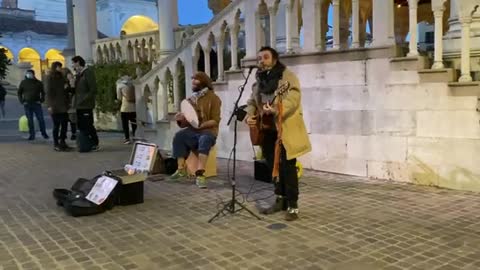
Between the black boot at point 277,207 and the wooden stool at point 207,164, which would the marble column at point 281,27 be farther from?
the black boot at point 277,207

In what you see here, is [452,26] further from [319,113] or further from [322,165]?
[322,165]

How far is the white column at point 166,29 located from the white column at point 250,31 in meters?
4.52

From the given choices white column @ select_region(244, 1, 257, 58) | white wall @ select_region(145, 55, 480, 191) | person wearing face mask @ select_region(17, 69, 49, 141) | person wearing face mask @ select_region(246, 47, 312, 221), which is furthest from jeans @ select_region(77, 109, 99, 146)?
person wearing face mask @ select_region(246, 47, 312, 221)

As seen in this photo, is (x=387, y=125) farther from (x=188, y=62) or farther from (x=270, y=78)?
(x=188, y=62)

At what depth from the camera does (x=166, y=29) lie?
12.2 m

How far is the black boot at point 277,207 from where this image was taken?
5.09 metres

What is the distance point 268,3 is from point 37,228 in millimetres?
4522

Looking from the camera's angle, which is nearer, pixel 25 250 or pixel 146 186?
pixel 25 250

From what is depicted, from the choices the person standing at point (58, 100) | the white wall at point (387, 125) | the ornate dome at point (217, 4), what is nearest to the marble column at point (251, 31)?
the white wall at point (387, 125)

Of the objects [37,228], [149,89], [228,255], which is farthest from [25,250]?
[149,89]

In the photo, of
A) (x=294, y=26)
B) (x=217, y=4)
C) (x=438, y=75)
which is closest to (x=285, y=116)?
(x=438, y=75)

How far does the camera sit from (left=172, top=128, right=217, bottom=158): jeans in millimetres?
6633

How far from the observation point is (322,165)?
23.4 feet

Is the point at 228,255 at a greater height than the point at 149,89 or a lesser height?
lesser
